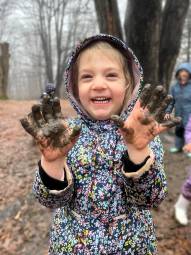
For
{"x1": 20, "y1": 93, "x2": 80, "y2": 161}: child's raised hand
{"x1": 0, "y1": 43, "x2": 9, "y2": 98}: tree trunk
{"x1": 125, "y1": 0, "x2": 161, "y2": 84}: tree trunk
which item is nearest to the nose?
{"x1": 20, "y1": 93, "x2": 80, "y2": 161}: child's raised hand

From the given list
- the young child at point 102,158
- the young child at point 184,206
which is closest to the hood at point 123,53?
the young child at point 102,158

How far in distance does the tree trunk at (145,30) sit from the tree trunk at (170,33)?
0.76m

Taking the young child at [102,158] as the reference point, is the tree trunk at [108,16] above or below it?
above

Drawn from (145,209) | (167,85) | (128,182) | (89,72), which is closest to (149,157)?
(128,182)

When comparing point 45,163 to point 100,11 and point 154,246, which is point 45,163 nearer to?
point 154,246

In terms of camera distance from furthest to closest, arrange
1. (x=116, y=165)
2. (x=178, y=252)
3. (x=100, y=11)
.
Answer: (x=100, y=11) → (x=178, y=252) → (x=116, y=165)

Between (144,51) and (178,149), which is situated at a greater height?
(144,51)

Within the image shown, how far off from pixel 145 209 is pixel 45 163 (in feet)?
1.85

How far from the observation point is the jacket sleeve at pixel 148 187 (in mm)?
1609

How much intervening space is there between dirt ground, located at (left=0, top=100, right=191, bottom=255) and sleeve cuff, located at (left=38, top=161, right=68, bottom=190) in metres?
2.07

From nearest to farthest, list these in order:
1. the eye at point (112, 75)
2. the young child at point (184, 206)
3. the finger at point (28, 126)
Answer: the finger at point (28, 126), the eye at point (112, 75), the young child at point (184, 206)

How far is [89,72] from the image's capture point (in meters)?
1.84

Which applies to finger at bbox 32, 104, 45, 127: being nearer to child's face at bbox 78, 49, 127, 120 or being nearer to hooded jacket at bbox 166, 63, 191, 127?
child's face at bbox 78, 49, 127, 120

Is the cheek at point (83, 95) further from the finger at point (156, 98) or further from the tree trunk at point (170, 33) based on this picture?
the tree trunk at point (170, 33)
